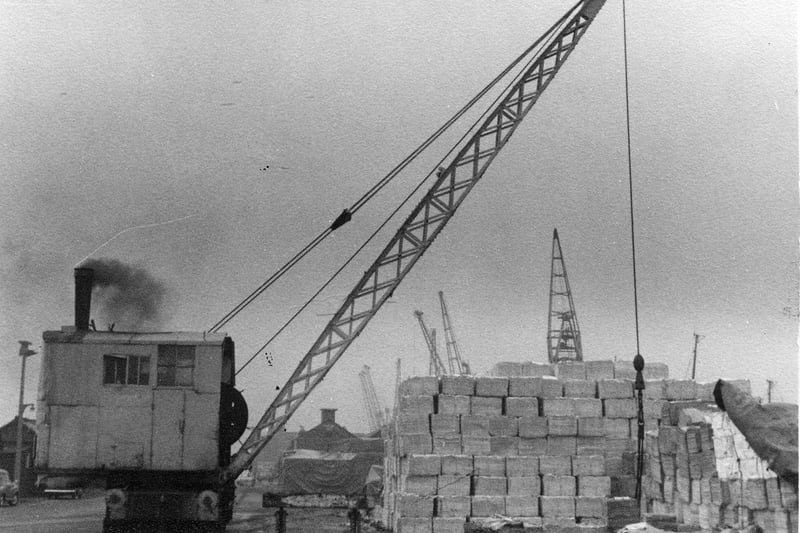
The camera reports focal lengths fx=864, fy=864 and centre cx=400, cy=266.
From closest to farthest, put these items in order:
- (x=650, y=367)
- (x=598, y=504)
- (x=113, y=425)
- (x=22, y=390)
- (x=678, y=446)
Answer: (x=678, y=446) → (x=113, y=425) → (x=598, y=504) → (x=650, y=367) → (x=22, y=390)

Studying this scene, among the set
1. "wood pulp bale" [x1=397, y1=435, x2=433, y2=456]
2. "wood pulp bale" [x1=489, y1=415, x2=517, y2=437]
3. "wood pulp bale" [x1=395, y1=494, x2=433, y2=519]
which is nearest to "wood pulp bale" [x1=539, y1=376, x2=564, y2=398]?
"wood pulp bale" [x1=489, y1=415, x2=517, y2=437]

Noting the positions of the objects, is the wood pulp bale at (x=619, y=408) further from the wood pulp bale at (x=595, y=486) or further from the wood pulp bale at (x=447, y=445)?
the wood pulp bale at (x=447, y=445)

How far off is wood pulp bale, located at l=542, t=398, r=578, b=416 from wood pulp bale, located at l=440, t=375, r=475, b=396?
1.76 meters

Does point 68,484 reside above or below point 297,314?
below

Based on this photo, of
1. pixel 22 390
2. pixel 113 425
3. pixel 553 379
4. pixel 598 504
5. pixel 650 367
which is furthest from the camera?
pixel 22 390

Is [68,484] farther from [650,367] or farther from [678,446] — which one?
[650,367]

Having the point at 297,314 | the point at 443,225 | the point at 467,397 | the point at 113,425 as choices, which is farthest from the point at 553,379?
the point at 113,425

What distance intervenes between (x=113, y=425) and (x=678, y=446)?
36.9 feet

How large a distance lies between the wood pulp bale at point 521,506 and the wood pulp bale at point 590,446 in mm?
1638

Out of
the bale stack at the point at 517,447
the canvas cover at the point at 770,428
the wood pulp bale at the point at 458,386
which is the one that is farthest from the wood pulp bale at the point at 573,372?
the canvas cover at the point at 770,428

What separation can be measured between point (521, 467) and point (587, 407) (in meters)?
2.19

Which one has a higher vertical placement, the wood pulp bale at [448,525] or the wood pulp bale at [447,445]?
the wood pulp bale at [447,445]

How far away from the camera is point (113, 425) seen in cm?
1792

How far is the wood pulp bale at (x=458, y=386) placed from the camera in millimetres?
20156
